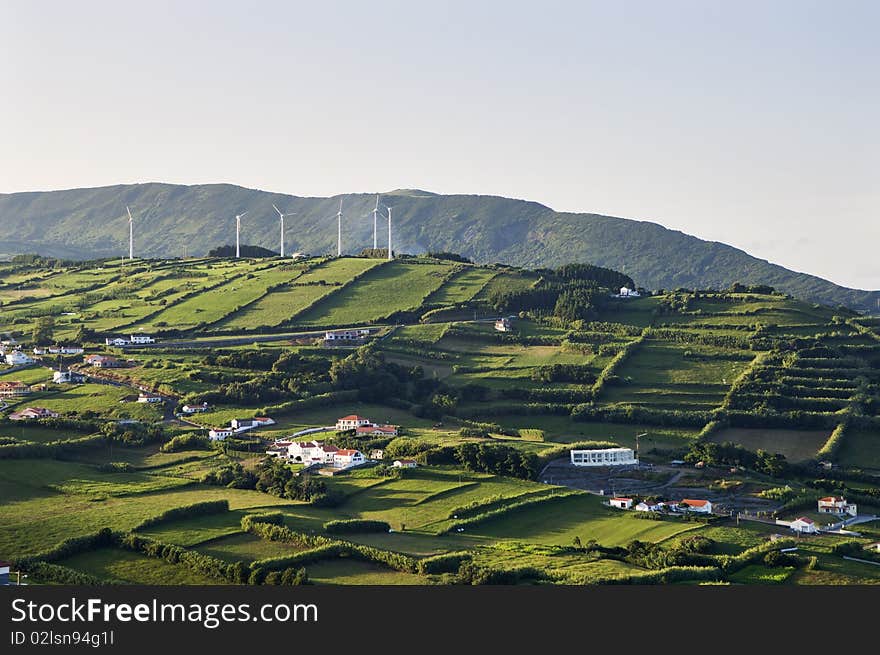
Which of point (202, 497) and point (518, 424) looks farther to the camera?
point (518, 424)

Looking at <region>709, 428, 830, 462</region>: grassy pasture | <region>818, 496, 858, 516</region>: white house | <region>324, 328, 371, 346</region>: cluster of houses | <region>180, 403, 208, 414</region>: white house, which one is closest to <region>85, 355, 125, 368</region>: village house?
<region>180, 403, 208, 414</region>: white house

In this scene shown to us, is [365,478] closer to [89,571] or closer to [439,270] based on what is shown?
[89,571]

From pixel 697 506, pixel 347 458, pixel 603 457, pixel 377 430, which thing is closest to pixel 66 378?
pixel 377 430

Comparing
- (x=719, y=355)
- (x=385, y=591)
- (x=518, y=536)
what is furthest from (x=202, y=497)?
(x=719, y=355)

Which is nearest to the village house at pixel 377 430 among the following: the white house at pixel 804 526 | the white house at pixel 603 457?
the white house at pixel 603 457

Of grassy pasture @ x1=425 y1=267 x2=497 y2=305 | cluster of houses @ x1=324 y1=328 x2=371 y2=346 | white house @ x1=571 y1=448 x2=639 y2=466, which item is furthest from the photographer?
grassy pasture @ x1=425 y1=267 x2=497 y2=305

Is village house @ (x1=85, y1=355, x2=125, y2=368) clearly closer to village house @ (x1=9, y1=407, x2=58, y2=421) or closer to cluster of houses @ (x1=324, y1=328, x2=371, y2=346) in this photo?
village house @ (x1=9, y1=407, x2=58, y2=421)

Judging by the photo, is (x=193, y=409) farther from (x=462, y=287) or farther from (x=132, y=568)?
(x=462, y=287)
